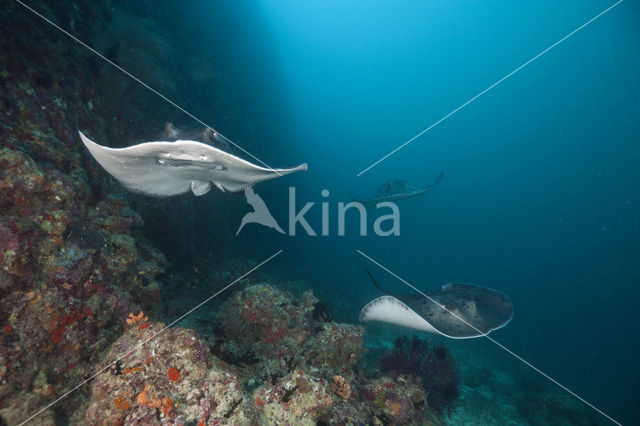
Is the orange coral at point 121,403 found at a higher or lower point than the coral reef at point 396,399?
higher

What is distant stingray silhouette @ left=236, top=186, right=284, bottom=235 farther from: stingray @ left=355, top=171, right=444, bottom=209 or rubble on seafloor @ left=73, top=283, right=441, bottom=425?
rubble on seafloor @ left=73, top=283, right=441, bottom=425

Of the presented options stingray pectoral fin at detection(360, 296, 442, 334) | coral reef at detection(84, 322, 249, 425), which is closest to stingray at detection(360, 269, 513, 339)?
stingray pectoral fin at detection(360, 296, 442, 334)

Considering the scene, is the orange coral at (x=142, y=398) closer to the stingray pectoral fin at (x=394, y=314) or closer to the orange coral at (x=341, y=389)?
the orange coral at (x=341, y=389)

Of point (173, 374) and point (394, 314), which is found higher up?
point (173, 374)

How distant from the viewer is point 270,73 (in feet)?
71.8

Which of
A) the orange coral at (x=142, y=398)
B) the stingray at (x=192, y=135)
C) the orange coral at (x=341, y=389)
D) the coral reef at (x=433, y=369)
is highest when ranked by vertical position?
the stingray at (x=192, y=135)

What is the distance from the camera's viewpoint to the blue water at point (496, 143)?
51094 millimetres

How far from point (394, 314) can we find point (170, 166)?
4211 mm

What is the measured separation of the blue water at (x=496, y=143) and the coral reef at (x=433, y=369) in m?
22.3

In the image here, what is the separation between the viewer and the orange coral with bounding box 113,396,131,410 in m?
1.98

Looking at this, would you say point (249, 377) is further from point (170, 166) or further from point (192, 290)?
point (192, 290)

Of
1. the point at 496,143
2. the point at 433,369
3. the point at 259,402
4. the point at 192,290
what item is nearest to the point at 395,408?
the point at 259,402

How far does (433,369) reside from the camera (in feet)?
18.6

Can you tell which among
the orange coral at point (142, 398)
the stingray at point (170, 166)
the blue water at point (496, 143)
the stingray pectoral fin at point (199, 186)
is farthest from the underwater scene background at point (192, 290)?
the blue water at point (496, 143)
